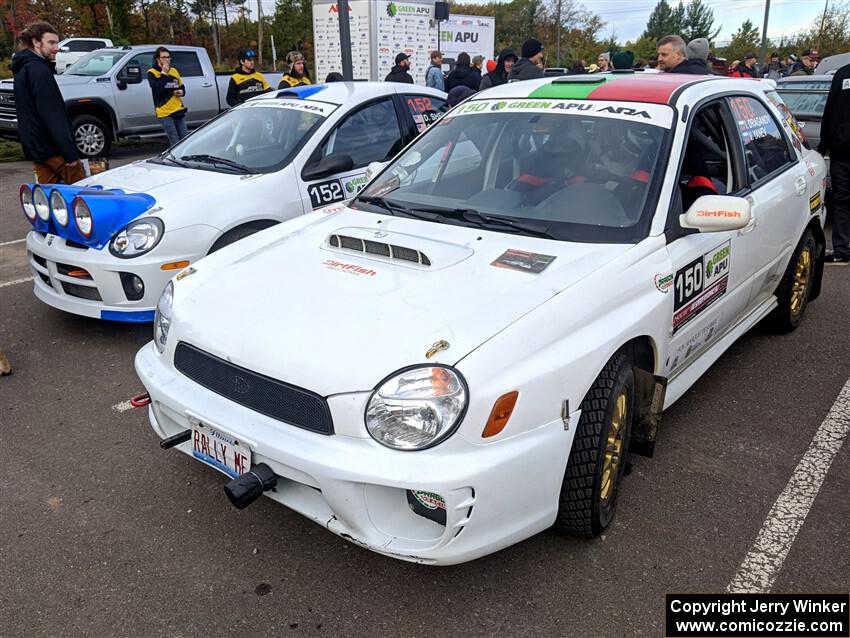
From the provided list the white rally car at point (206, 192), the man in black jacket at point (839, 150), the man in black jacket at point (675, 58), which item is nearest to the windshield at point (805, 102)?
the man in black jacket at point (839, 150)

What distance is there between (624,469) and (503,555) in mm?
729

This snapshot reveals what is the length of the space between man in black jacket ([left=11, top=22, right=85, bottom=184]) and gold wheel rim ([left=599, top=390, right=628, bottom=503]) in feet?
16.9

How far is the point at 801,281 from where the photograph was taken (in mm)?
4598

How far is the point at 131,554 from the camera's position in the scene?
2.61m

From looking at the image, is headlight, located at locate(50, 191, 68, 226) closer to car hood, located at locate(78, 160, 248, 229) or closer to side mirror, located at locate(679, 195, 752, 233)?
car hood, located at locate(78, 160, 248, 229)

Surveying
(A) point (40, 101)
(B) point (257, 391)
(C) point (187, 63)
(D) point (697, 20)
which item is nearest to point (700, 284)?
(B) point (257, 391)

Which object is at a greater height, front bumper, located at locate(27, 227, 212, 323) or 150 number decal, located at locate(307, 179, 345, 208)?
150 number decal, located at locate(307, 179, 345, 208)

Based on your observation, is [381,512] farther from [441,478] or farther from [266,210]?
[266,210]

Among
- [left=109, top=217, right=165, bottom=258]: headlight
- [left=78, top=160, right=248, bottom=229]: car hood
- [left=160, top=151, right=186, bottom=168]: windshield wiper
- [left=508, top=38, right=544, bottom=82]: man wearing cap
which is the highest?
[left=508, top=38, right=544, bottom=82]: man wearing cap

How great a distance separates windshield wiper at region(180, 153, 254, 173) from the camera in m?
5.00

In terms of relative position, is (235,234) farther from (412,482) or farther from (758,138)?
(758,138)

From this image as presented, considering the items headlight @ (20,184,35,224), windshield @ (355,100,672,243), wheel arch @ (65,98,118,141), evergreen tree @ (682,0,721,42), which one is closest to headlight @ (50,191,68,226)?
headlight @ (20,184,35,224)

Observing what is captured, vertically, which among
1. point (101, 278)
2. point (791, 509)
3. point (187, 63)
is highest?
point (187, 63)

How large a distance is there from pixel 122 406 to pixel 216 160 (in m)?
2.18
